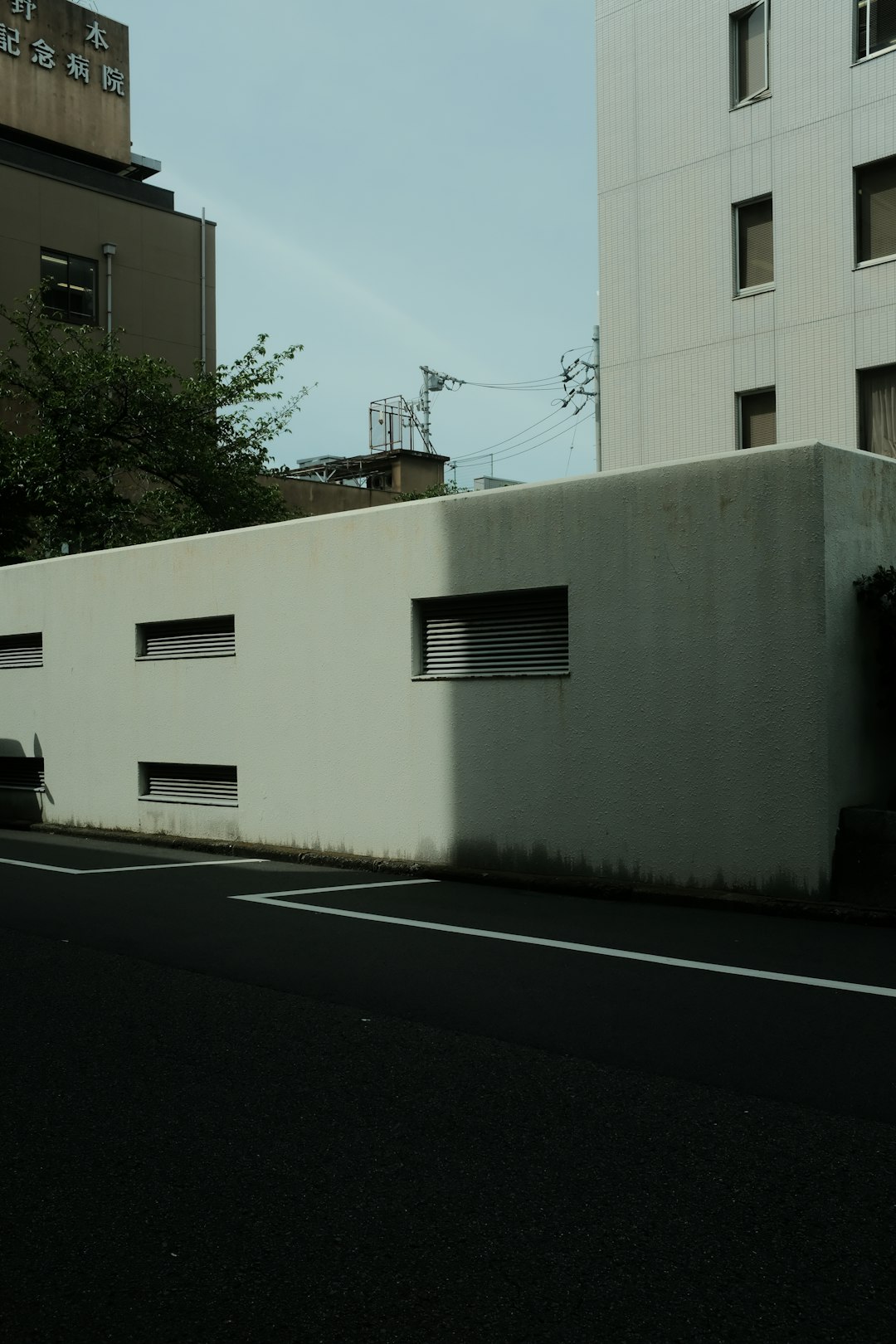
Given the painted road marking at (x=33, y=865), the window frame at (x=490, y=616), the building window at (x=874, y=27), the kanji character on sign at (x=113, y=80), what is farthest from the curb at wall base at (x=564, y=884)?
the kanji character on sign at (x=113, y=80)

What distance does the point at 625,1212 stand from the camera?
12.8 feet

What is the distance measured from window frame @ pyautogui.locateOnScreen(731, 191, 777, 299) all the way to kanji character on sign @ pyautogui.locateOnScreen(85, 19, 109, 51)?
27.8m

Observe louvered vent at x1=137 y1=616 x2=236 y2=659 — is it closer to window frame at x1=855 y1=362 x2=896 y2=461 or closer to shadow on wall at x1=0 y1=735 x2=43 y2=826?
shadow on wall at x1=0 y1=735 x2=43 y2=826

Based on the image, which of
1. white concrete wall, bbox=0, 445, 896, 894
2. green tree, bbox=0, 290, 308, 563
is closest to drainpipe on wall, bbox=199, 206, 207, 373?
green tree, bbox=0, 290, 308, 563

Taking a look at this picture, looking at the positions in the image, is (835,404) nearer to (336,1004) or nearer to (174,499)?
(174,499)

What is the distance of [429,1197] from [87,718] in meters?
13.8

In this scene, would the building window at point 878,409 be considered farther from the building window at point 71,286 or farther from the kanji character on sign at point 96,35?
the kanji character on sign at point 96,35

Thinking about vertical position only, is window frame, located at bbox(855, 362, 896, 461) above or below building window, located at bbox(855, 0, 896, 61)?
below

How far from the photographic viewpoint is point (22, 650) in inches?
718

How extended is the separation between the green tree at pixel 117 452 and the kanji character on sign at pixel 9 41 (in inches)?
665

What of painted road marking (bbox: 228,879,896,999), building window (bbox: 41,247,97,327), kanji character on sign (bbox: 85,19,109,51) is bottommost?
painted road marking (bbox: 228,879,896,999)

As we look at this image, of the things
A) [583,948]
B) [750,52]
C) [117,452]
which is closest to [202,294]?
[117,452]

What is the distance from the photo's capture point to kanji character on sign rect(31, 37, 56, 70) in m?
39.8

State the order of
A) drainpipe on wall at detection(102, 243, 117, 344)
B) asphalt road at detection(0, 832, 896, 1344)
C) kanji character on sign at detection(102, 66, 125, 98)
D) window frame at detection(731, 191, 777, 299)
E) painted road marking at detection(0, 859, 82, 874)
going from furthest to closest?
kanji character on sign at detection(102, 66, 125, 98), drainpipe on wall at detection(102, 243, 117, 344), window frame at detection(731, 191, 777, 299), painted road marking at detection(0, 859, 82, 874), asphalt road at detection(0, 832, 896, 1344)
